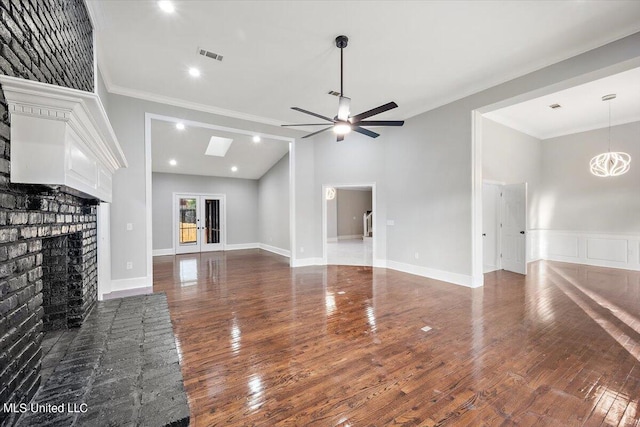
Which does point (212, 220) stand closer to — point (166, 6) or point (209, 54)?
point (209, 54)

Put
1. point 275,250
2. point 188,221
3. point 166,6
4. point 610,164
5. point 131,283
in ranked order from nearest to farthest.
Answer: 1. point 166,6
2. point 131,283
3. point 610,164
4. point 275,250
5. point 188,221

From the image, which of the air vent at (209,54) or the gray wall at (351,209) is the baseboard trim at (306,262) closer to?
the air vent at (209,54)

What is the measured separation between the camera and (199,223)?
9.55 m

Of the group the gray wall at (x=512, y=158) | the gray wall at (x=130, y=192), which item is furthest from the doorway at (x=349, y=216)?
the gray wall at (x=130, y=192)

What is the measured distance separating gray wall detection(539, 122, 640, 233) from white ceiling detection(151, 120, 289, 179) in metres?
7.28

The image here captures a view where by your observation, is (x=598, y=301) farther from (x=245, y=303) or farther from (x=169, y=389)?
(x=169, y=389)

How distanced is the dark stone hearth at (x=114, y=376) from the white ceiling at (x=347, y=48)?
324cm

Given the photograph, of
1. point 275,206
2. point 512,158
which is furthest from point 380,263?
point 275,206

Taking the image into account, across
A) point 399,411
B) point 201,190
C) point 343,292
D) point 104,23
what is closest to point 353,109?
point 343,292

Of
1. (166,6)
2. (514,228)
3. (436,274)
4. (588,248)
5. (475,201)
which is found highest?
(166,6)

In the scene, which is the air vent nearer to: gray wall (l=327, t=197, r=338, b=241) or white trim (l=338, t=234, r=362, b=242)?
gray wall (l=327, t=197, r=338, b=241)

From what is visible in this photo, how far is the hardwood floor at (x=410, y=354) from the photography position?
1799 millimetres

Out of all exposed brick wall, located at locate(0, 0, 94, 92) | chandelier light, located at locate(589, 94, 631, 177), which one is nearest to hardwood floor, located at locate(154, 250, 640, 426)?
exposed brick wall, located at locate(0, 0, 94, 92)

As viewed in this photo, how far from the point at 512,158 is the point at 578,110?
4.61ft
